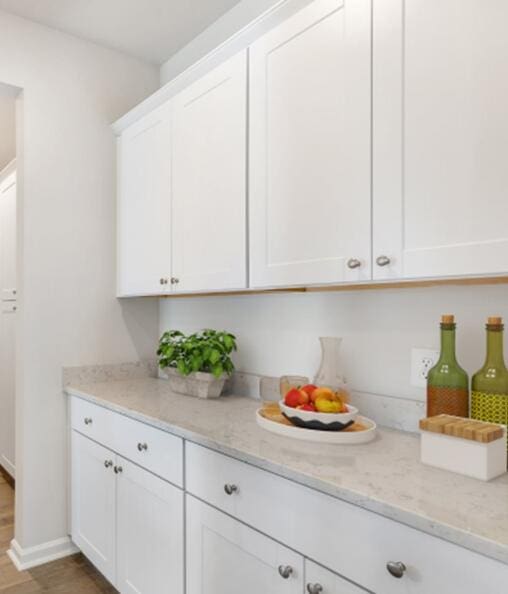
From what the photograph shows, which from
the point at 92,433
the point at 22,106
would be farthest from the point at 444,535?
the point at 22,106

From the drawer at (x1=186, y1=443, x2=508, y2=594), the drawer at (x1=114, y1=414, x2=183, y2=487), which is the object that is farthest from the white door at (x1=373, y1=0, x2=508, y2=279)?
the drawer at (x1=114, y1=414, x2=183, y2=487)

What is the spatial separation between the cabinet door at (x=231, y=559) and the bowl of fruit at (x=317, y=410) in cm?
32

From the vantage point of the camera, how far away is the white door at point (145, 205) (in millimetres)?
2127

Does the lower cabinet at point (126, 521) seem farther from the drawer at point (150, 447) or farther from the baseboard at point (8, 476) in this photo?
the baseboard at point (8, 476)

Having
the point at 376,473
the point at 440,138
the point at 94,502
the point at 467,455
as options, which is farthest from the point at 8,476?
the point at 440,138

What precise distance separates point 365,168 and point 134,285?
4.63ft

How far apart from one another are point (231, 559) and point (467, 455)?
69 centimetres

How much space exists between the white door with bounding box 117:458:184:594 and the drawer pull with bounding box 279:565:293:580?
0.46 metres

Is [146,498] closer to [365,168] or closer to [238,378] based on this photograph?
[238,378]

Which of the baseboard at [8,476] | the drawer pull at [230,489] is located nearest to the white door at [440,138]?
the drawer pull at [230,489]

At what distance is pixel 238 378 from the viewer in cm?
215

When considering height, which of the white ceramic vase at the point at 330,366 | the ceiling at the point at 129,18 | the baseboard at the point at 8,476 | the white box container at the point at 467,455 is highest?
the ceiling at the point at 129,18

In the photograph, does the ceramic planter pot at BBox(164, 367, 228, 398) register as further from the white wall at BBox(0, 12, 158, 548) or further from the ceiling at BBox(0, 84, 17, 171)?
the ceiling at BBox(0, 84, 17, 171)

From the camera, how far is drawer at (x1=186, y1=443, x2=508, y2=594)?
84cm
